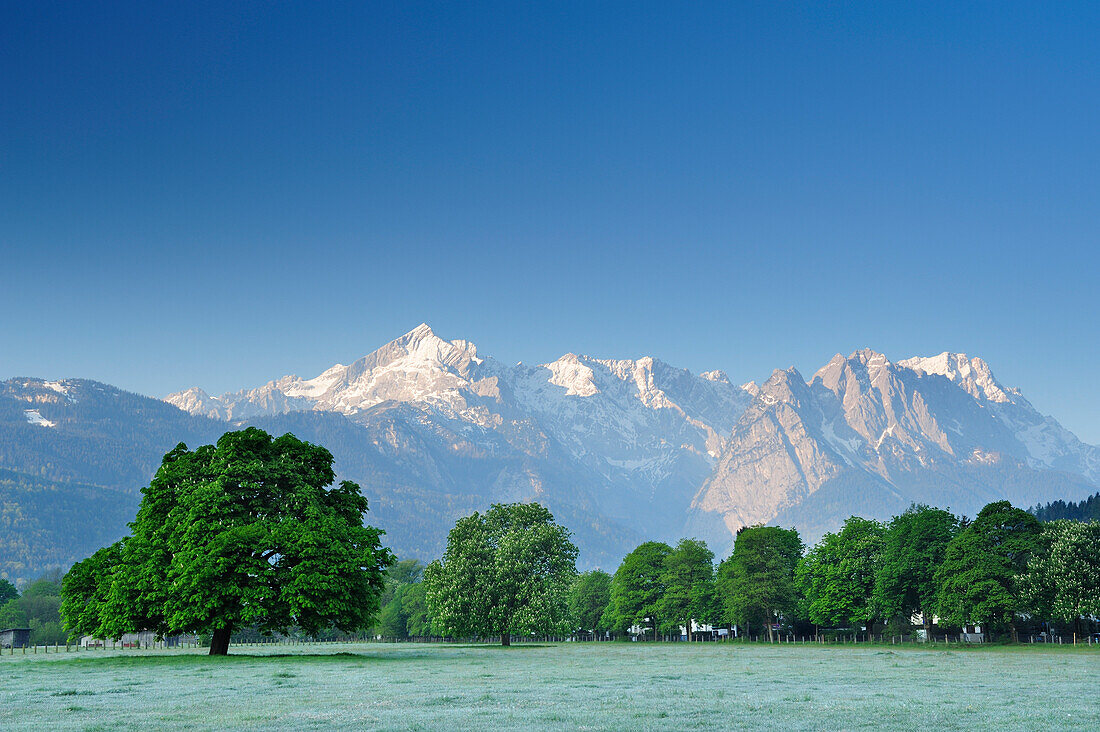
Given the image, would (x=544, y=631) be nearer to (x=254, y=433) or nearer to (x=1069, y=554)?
(x=254, y=433)

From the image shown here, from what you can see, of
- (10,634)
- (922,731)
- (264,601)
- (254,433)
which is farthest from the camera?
(10,634)

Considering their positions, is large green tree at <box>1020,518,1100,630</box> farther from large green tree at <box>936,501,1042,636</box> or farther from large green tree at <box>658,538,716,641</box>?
large green tree at <box>658,538,716,641</box>

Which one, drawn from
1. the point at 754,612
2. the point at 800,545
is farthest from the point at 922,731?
the point at 800,545

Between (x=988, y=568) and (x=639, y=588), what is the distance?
3269 inches

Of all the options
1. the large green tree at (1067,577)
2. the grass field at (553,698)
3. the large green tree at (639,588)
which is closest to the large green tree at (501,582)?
the large green tree at (1067,577)

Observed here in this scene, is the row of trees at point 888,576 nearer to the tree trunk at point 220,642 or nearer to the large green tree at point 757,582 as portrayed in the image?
the large green tree at point 757,582

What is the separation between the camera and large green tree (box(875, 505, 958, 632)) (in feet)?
434

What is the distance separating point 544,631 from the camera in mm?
122062

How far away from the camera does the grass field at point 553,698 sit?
30.6 m

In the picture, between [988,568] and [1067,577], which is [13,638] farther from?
[1067,577]

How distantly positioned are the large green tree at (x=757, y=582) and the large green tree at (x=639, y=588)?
1770cm

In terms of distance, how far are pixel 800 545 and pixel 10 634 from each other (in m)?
145

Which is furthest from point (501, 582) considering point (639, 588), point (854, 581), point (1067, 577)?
point (639, 588)

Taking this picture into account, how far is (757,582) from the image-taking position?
160875mm
